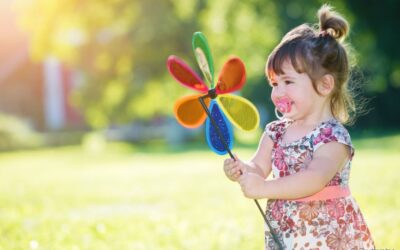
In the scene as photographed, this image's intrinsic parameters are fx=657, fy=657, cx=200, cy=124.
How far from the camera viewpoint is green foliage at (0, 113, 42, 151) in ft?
70.3

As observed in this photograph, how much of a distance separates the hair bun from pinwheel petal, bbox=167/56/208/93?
0.65 metres

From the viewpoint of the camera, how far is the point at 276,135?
3.31 m

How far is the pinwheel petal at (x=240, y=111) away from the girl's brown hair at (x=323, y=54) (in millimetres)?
229

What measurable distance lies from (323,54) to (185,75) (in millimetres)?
649

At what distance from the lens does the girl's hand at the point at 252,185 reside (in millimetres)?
2885

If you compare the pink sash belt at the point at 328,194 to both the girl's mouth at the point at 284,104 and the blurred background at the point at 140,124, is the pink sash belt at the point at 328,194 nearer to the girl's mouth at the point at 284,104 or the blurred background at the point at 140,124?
the girl's mouth at the point at 284,104

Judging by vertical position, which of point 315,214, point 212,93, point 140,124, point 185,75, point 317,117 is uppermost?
point 140,124

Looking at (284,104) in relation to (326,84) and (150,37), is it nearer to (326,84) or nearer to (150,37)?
(326,84)

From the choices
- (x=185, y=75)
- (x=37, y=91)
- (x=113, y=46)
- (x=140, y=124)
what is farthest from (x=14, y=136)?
(x=185, y=75)

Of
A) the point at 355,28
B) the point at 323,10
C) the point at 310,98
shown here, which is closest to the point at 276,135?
the point at 310,98

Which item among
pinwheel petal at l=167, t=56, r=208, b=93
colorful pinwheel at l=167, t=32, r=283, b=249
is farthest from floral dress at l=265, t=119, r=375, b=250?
pinwheel petal at l=167, t=56, r=208, b=93

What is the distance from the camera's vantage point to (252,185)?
2.91 meters

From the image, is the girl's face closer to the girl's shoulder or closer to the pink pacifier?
the pink pacifier

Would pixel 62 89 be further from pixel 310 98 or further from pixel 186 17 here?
pixel 310 98
